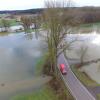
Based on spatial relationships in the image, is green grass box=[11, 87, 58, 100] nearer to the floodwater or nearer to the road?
the road

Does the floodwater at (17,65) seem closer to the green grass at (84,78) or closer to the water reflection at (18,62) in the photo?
the water reflection at (18,62)

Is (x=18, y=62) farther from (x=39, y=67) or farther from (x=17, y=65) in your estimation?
(x=39, y=67)

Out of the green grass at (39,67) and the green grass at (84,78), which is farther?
the green grass at (39,67)

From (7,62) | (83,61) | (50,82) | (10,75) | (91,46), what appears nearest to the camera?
(50,82)

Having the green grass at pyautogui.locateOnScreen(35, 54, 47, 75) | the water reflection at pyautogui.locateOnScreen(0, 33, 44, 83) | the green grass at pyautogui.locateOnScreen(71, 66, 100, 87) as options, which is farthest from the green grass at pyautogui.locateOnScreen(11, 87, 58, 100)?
the green grass at pyautogui.locateOnScreen(35, 54, 47, 75)

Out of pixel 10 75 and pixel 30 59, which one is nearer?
pixel 10 75

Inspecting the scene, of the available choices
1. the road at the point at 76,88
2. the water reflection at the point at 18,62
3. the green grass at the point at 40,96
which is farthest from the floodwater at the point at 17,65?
the road at the point at 76,88

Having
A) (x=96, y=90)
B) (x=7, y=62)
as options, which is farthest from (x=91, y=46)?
(x=96, y=90)

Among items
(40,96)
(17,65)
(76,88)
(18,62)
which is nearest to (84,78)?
(76,88)

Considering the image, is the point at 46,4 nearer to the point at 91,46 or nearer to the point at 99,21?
the point at 91,46

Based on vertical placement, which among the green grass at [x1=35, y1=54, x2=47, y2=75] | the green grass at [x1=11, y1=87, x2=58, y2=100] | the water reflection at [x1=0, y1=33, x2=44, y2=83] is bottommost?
the water reflection at [x1=0, y1=33, x2=44, y2=83]

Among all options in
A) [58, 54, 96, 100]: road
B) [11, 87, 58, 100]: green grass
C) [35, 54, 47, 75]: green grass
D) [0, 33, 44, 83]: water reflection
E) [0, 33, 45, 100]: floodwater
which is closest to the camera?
[58, 54, 96, 100]: road
